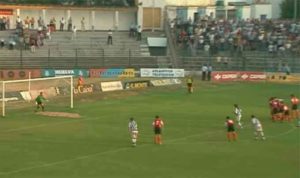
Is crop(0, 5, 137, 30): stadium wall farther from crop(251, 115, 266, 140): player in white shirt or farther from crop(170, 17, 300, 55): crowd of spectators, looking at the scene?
→ crop(251, 115, 266, 140): player in white shirt

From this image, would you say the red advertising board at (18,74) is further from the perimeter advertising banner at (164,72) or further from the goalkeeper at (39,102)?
the goalkeeper at (39,102)

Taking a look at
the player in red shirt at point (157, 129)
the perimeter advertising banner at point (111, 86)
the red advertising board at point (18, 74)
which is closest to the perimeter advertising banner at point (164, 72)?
the perimeter advertising banner at point (111, 86)

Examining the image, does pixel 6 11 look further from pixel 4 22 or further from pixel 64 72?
pixel 64 72

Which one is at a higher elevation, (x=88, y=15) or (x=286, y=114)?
(x=88, y=15)

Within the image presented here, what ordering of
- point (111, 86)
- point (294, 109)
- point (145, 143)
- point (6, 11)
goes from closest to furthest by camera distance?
point (145, 143) → point (294, 109) → point (111, 86) → point (6, 11)

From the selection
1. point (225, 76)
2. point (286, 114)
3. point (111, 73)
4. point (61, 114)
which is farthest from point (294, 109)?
point (111, 73)

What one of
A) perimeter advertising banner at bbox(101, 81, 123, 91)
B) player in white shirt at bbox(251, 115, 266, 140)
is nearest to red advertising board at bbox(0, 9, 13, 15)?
perimeter advertising banner at bbox(101, 81, 123, 91)

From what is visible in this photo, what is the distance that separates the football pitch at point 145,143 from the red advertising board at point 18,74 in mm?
16403

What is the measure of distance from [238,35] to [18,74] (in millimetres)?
23240

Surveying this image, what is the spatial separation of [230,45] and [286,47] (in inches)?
230

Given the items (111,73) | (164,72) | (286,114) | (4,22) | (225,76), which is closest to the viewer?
(286,114)

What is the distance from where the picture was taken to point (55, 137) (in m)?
37.2

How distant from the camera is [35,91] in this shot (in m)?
53.8

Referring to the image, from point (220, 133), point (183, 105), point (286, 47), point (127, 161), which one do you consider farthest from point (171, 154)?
point (286, 47)
